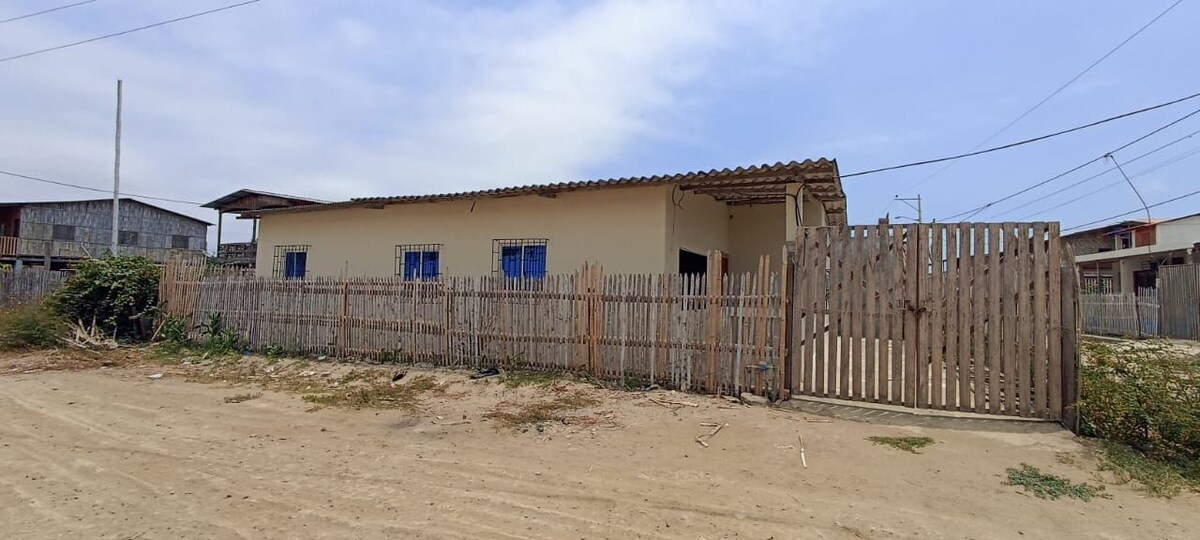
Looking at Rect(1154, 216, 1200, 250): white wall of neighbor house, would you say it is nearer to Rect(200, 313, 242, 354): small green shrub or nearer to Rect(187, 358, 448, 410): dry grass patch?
Rect(187, 358, 448, 410): dry grass patch

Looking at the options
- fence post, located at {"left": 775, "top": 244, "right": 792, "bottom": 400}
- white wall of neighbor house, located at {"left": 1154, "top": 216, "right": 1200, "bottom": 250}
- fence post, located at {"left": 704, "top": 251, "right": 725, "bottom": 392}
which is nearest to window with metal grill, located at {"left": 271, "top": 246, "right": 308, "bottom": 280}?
fence post, located at {"left": 704, "top": 251, "right": 725, "bottom": 392}

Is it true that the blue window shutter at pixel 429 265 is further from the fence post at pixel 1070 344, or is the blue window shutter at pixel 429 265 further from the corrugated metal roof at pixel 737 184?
the fence post at pixel 1070 344

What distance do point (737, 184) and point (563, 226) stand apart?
3186mm

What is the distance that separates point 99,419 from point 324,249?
Result: 24.8 feet

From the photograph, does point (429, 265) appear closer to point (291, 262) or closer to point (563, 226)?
point (563, 226)

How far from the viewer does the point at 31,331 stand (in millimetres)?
11312

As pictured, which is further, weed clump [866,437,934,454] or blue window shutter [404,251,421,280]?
blue window shutter [404,251,421,280]

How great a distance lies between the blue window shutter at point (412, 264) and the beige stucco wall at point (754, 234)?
6.57 meters

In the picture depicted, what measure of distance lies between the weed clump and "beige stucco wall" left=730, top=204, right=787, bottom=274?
7.25m

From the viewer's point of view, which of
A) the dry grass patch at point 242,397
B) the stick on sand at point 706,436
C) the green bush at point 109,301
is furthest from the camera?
the green bush at point 109,301

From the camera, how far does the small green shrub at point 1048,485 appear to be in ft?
12.8

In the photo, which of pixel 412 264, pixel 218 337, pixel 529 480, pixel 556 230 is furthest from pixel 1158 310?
pixel 218 337

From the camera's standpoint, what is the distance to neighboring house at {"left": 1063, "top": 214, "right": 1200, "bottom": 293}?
874 inches

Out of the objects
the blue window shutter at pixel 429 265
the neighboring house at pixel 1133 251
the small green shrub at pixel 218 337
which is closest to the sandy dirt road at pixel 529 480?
the small green shrub at pixel 218 337
